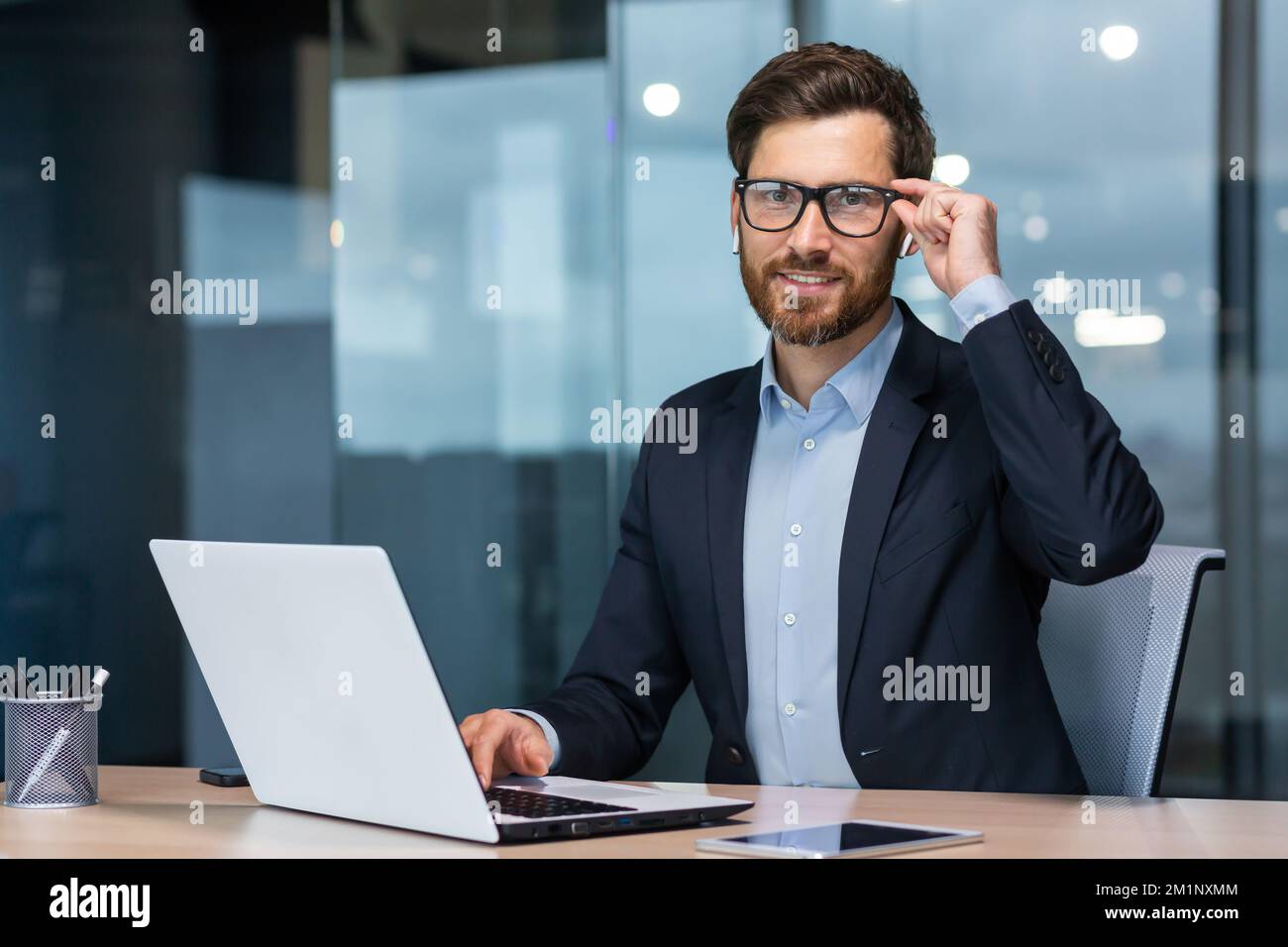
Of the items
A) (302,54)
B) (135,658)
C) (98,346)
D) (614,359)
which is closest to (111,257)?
(98,346)

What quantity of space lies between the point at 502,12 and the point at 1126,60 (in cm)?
174

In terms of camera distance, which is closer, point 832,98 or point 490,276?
point 832,98

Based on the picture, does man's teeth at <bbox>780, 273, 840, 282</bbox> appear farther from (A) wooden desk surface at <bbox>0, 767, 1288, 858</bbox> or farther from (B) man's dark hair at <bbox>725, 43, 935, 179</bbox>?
(A) wooden desk surface at <bbox>0, 767, 1288, 858</bbox>

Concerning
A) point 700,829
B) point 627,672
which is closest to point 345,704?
point 700,829

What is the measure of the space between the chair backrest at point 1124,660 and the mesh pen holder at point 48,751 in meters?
1.23

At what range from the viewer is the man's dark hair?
207 centimetres

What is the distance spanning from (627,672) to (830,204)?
0.71 meters

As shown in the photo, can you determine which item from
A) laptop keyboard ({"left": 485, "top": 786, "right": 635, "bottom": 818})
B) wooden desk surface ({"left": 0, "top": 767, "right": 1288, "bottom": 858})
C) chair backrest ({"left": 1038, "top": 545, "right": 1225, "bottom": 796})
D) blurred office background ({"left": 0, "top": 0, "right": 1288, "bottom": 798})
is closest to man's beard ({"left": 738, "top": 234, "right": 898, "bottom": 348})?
chair backrest ({"left": 1038, "top": 545, "right": 1225, "bottom": 796})

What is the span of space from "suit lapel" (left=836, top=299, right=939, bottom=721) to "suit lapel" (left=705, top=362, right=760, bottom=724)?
0.14 metres

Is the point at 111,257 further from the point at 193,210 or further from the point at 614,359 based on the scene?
the point at 614,359

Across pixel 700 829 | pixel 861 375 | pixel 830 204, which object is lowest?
pixel 700 829

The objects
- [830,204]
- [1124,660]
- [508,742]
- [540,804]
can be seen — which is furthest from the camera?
[830,204]

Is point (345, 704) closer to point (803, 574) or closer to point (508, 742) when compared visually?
point (508, 742)

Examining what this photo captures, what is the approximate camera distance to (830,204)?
2.00 m
